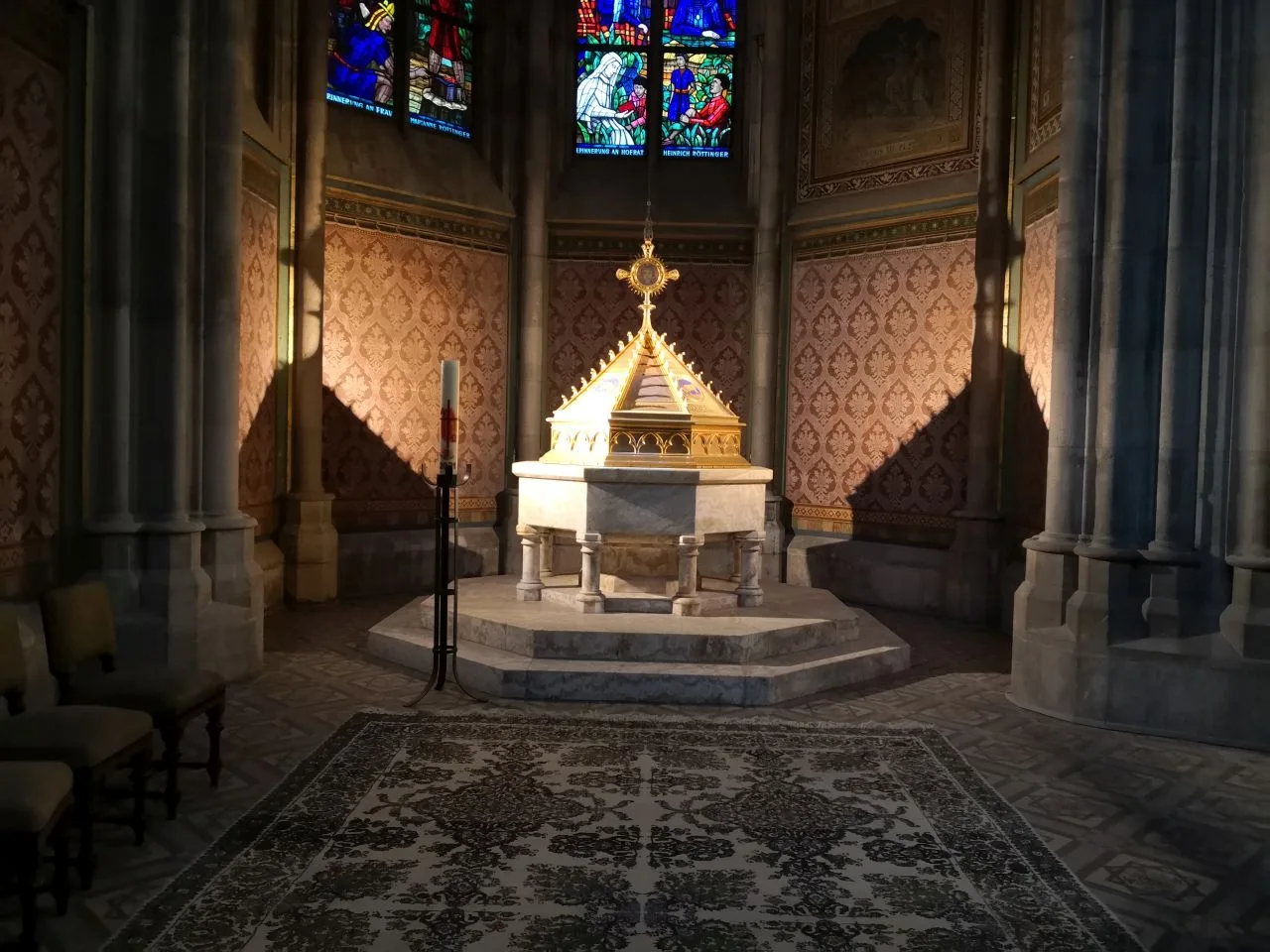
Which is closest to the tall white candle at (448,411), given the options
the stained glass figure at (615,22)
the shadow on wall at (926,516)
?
the shadow on wall at (926,516)

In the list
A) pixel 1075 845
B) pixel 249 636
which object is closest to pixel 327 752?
pixel 249 636

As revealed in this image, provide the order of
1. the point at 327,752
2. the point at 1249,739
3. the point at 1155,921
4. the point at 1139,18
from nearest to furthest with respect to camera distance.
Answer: the point at 1155,921 → the point at 327,752 → the point at 1249,739 → the point at 1139,18

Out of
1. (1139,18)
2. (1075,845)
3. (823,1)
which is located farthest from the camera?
(823,1)

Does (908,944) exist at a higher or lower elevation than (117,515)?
lower

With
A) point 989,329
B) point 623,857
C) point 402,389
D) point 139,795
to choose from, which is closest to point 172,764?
point 139,795

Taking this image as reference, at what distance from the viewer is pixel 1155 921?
9.68 feet

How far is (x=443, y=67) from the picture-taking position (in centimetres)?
960

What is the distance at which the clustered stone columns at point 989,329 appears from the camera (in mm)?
8094

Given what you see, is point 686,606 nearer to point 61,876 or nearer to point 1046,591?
point 1046,591

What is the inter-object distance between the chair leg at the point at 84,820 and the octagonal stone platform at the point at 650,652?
249cm

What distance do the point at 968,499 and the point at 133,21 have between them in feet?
20.6

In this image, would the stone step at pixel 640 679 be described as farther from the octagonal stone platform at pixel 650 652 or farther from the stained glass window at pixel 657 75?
the stained glass window at pixel 657 75

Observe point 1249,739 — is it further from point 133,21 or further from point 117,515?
point 133,21

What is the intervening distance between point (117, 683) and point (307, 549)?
452 centimetres
